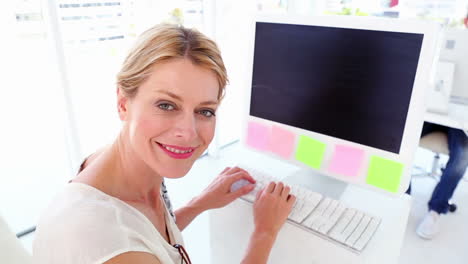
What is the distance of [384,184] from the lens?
96cm

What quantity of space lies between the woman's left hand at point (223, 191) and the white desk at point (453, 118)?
1379 millimetres

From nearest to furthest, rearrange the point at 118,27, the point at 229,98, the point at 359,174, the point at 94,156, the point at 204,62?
the point at 204,62 → the point at 94,156 → the point at 359,174 → the point at 118,27 → the point at 229,98

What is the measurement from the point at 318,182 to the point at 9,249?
0.86 meters

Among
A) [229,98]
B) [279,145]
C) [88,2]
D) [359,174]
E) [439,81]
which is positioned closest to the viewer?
[359,174]

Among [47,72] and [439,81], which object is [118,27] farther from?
[439,81]

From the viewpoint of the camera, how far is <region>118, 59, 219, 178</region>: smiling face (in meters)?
0.71

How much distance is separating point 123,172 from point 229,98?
2900mm

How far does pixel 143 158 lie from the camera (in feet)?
2.56

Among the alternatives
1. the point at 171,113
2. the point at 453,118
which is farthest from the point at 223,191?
the point at 453,118

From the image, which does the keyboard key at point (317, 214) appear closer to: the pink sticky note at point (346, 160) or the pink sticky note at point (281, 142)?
the pink sticky note at point (346, 160)

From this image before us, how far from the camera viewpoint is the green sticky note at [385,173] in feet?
2.99

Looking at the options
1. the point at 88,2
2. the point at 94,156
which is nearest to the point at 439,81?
the point at 94,156

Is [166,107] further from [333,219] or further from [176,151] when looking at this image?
[333,219]

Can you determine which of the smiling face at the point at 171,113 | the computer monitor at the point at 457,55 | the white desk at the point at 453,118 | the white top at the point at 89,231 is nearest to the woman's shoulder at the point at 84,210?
the white top at the point at 89,231
